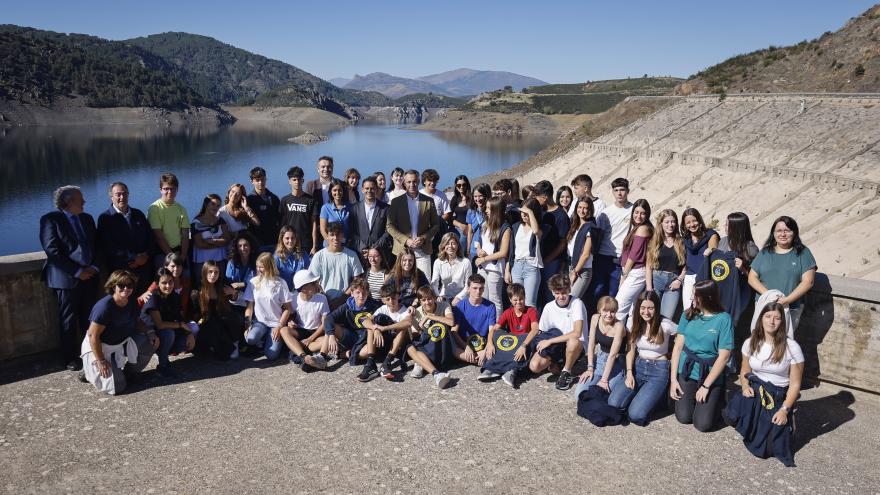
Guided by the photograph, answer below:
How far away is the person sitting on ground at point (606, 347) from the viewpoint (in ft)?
21.0

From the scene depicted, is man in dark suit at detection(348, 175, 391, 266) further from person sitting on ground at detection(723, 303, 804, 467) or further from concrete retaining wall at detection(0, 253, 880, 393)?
person sitting on ground at detection(723, 303, 804, 467)

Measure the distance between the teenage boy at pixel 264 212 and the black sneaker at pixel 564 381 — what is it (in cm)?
411

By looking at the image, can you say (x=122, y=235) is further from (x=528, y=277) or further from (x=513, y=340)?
(x=528, y=277)

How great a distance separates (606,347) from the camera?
21.4 feet

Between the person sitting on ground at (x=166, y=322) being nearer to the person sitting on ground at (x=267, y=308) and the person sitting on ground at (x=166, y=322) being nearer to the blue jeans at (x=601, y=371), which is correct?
the person sitting on ground at (x=267, y=308)

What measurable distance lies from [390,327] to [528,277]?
1.87m

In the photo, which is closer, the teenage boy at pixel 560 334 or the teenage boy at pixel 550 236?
the teenage boy at pixel 560 334

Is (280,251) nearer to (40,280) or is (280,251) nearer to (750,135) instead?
(40,280)

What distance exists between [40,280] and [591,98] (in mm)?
157000

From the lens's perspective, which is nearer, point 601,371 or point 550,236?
point 601,371

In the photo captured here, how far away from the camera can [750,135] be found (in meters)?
37.5

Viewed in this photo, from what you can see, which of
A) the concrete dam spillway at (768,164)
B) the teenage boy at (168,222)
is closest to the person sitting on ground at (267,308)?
the teenage boy at (168,222)

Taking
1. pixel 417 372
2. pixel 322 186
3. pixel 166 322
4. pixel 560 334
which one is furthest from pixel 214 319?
pixel 560 334

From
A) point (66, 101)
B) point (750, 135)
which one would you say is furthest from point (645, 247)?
point (66, 101)
